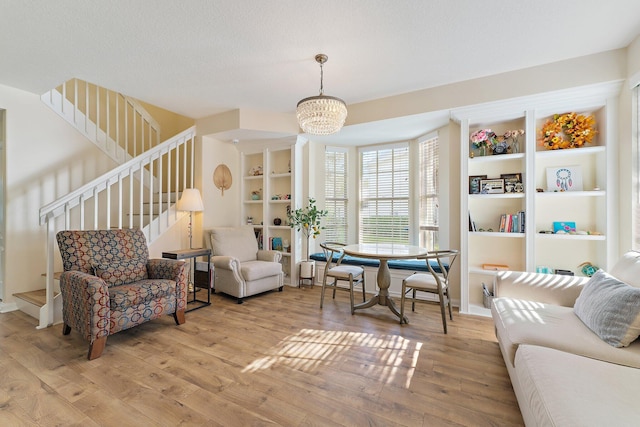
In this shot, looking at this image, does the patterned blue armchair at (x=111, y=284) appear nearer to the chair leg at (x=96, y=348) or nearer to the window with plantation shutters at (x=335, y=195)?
the chair leg at (x=96, y=348)

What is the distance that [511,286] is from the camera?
2.48 metres

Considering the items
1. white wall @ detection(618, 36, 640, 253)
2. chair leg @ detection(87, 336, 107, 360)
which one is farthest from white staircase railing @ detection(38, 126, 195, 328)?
white wall @ detection(618, 36, 640, 253)

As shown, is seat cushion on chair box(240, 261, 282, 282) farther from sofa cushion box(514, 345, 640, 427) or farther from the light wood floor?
sofa cushion box(514, 345, 640, 427)

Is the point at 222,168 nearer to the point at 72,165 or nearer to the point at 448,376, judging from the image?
the point at 72,165

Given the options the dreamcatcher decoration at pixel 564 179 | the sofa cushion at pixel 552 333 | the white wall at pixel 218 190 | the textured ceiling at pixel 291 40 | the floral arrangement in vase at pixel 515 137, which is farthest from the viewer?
the white wall at pixel 218 190

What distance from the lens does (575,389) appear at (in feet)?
3.75

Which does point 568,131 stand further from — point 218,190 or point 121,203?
point 121,203

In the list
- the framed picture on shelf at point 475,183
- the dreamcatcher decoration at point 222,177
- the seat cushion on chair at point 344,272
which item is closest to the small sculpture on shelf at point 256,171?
the dreamcatcher decoration at point 222,177

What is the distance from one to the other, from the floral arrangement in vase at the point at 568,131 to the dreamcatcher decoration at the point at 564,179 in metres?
0.26

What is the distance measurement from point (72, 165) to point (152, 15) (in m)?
2.76

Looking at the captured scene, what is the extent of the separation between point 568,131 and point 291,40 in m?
2.98

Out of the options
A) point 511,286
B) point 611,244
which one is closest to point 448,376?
point 511,286

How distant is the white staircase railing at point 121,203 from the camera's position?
286 cm

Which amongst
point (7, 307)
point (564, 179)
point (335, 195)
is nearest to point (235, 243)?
point (335, 195)
